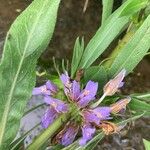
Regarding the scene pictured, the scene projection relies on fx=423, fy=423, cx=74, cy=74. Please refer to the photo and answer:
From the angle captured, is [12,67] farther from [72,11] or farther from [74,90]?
[72,11]

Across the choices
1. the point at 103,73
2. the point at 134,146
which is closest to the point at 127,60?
the point at 103,73

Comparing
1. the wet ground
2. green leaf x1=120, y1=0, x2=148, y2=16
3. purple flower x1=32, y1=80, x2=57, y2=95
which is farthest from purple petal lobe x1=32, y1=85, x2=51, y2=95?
the wet ground

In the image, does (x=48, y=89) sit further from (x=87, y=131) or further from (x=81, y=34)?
(x=81, y=34)

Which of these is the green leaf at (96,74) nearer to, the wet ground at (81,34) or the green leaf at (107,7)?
the green leaf at (107,7)

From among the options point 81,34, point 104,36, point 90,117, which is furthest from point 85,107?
point 81,34

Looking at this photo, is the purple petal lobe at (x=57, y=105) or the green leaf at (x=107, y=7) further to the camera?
the green leaf at (x=107, y=7)

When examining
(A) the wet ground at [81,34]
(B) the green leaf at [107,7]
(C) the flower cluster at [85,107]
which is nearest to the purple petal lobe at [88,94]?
(C) the flower cluster at [85,107]
